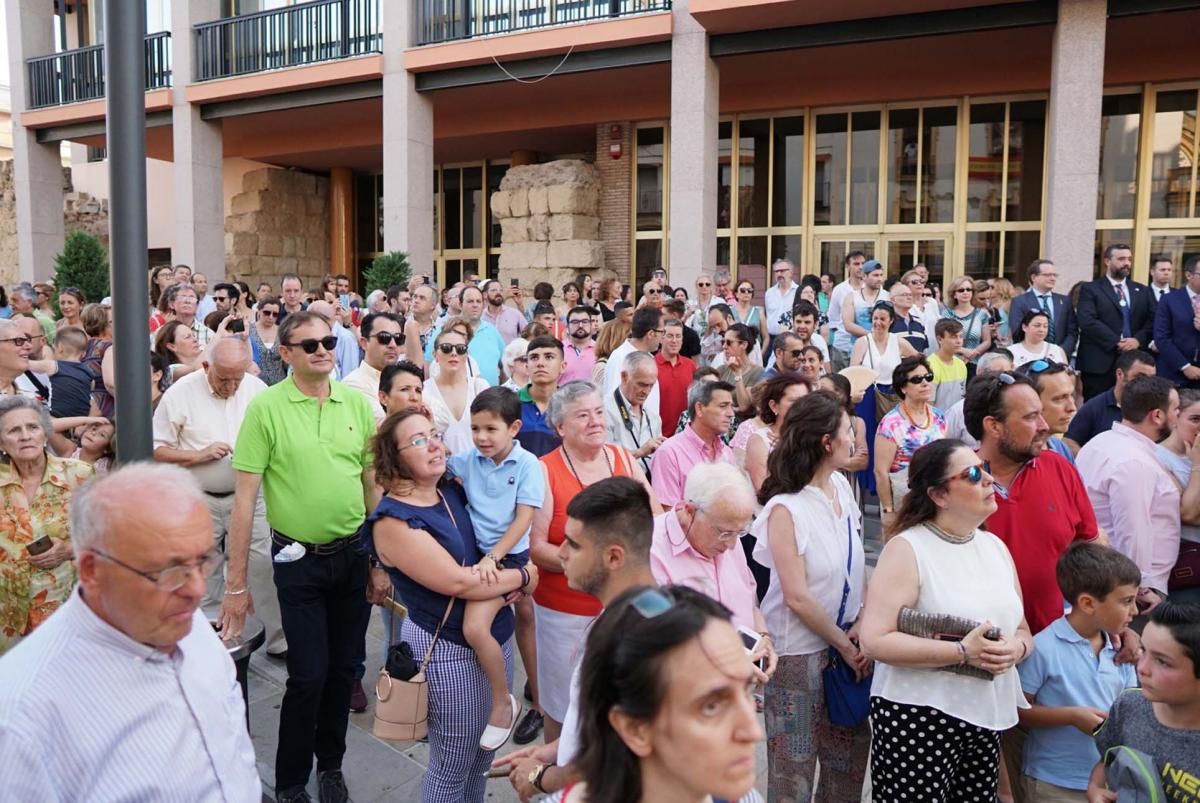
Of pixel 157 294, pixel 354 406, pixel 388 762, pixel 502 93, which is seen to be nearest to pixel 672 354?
pixel 354 406

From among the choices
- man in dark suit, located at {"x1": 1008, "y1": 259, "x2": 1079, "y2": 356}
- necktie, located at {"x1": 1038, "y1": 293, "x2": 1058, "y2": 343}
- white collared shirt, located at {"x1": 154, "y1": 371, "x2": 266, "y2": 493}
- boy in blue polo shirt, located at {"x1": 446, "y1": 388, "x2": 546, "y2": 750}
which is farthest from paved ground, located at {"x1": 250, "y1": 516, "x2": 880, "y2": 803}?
necktie, located at {"x1": 1038, "y1": 293, "x2": 1058, "y2": 343}

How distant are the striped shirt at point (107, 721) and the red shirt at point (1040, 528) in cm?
276

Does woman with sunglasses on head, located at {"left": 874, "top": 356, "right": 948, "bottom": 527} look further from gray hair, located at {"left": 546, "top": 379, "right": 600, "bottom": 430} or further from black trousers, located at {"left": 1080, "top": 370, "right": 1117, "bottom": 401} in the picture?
black trousers, located at {"left": 1080, "top": 370, "right": 1117, "bottom": 401}

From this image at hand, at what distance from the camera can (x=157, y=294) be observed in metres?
10.6

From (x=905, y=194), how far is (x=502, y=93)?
25.4 feet

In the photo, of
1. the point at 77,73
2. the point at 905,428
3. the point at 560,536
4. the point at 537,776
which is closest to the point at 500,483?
the point at 560,536

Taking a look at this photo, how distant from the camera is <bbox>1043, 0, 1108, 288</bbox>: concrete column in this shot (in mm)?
11406

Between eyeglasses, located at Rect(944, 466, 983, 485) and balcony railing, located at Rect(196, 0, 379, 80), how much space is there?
1597 cm

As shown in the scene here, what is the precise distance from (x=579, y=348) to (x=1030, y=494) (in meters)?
4.70

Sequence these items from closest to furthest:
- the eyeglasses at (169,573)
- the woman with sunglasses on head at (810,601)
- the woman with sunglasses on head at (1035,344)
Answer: the eyeglasses at (169,573)
the woman with sunglasses on head at (810,601)
the woman with sunglasses on head at (1035,344)

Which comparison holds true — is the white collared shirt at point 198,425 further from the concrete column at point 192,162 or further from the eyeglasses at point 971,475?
the concrete column at point 192,162

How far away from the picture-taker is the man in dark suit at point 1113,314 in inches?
327

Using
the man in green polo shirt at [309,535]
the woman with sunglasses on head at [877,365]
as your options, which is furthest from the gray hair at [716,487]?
the woman with sunglasses on head at [877,365]

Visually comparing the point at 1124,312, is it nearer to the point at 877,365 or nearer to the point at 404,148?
the point at 877,365
